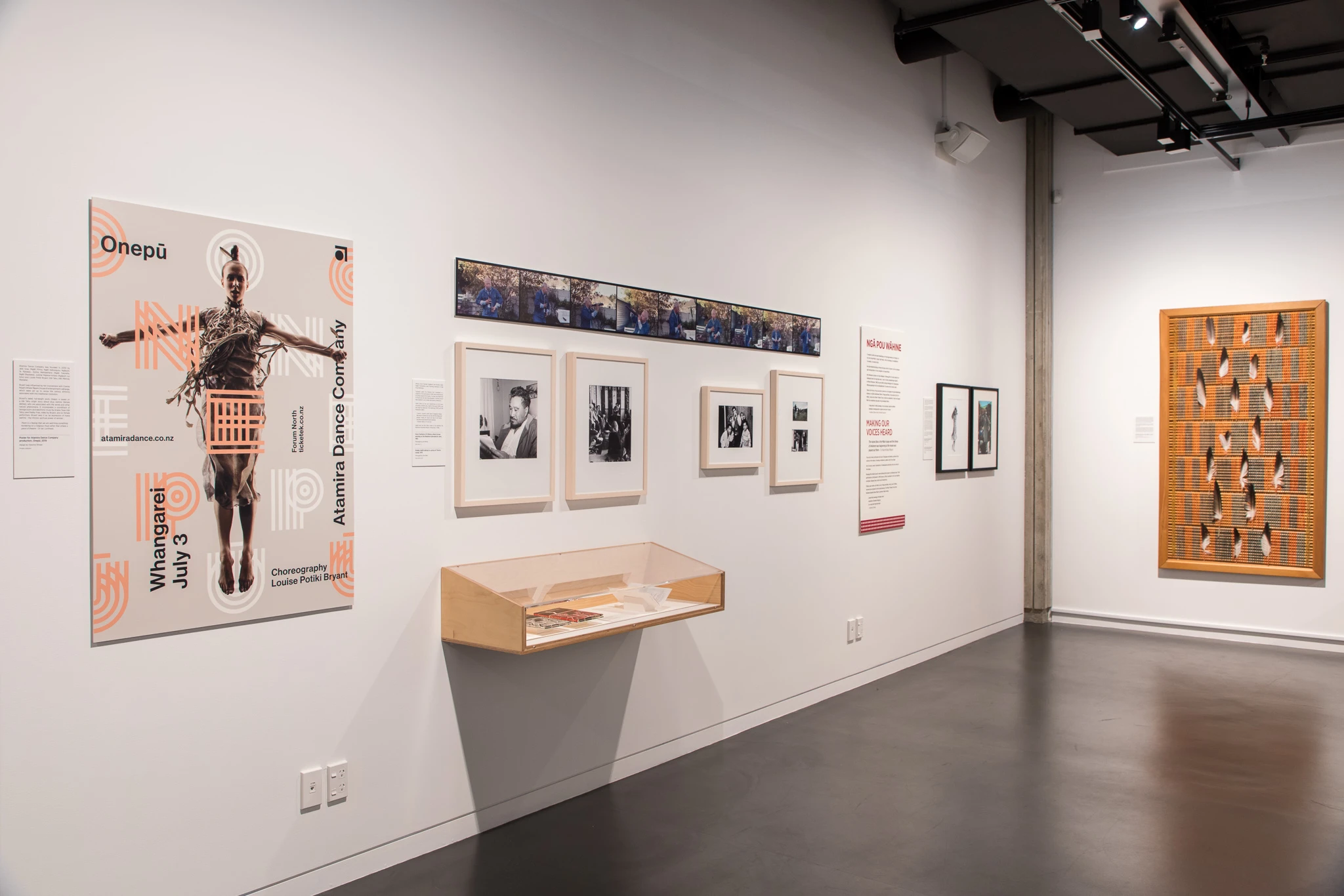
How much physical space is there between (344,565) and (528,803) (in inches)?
50.8

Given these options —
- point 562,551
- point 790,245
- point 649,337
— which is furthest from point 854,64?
point 562,551

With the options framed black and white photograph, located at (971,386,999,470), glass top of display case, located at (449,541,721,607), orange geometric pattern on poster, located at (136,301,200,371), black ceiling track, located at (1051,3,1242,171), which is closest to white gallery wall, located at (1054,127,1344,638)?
black ceiling track, located at (1051,3,1242,171)

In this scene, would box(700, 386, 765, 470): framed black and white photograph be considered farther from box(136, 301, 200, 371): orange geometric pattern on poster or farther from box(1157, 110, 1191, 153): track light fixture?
box(1157, 110, 1191, 153): track light fixture

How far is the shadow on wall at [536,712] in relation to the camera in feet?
11.6

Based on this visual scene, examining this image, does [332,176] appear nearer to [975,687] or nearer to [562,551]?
[562,551]

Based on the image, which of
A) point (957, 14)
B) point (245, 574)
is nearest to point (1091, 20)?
point (957, 14)

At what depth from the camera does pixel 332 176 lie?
3.10m

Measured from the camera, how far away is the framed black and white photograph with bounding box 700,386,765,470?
14.9ft

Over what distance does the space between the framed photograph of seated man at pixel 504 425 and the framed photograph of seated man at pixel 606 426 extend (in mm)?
A: 99

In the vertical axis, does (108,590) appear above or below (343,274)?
below

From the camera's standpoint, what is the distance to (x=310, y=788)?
3029 millimetres

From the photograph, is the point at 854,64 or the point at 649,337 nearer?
the point at 649,337

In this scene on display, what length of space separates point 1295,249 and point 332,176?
22.9ft

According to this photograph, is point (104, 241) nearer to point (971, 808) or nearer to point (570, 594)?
point (570, 594)
